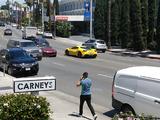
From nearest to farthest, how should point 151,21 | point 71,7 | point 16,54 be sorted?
point 16,54 → point 151,21 → point 71,7

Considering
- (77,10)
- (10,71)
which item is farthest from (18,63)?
(77,10)

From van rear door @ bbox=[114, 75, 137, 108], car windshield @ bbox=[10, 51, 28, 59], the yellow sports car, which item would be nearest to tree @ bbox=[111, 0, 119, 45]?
the yellow sports car

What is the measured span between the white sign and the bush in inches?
16.6

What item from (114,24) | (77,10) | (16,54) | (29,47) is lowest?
(29,47)

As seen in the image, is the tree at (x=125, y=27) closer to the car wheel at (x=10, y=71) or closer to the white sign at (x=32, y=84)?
the car wheel at (x=10, y=71)

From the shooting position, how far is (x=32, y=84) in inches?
445

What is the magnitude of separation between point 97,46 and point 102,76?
28.0 meters

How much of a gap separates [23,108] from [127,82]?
5.35 metres

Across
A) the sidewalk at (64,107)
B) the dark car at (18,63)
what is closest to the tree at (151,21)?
the dark car at (18,63)

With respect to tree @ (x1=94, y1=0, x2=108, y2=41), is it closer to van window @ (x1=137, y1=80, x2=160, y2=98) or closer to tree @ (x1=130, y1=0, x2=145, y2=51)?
tree @ (x1=130, y1=0, x2=145, y2=51)

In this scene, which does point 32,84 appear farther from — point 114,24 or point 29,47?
point 114,24

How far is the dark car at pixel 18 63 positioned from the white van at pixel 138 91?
14.8 meters

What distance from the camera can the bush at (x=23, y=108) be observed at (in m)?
10.5

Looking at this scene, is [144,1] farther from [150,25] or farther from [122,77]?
[122,77]
